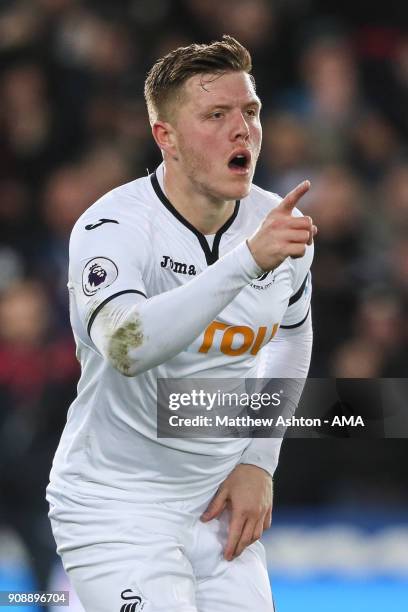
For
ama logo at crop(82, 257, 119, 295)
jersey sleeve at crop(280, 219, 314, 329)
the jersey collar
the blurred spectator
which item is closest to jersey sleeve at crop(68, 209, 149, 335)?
ama logo at crop(82, 257, 119, 295)

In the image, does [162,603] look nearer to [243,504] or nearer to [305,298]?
[243,504]

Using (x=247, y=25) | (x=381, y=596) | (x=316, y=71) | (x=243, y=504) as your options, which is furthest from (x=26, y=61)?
(x=243, y=504)

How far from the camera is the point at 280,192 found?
14.1 feet

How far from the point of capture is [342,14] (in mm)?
5066

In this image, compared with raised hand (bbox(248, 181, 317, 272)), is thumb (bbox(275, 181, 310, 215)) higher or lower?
higher

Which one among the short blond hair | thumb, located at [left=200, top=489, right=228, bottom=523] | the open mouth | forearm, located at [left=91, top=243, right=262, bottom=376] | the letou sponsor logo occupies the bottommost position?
thumb, located at [left=200, top=489, right=228, bottom=523]

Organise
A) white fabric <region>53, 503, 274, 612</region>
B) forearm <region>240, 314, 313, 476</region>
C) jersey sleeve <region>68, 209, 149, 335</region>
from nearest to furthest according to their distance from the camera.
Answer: jersey sleeve <region>68, 209, 149, 335</region>, white fabric <region>53, 503, 274, 612</region>, forearm <region>240, 314, 313, 476</region>

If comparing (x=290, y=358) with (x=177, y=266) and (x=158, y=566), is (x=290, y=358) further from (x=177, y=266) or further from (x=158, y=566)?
(x=158, y=566)

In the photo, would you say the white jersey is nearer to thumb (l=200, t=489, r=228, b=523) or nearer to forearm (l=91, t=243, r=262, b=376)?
thumb (l=200, t=489, r=228, b=523)

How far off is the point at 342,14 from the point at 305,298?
122 inches

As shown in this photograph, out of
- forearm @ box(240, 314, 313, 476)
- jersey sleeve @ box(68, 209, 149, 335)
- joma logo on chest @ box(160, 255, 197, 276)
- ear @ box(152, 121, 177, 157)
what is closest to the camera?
jersey sleeve @ box(68, 209, 149, 335)

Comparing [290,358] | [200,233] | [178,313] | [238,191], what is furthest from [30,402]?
[178,313]

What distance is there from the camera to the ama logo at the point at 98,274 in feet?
5.97

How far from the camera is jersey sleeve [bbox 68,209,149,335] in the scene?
1815 mm
